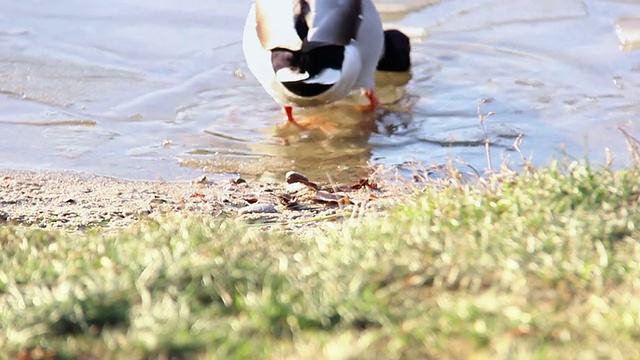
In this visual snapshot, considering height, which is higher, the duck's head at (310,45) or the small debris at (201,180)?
the duck's head at (310,45)

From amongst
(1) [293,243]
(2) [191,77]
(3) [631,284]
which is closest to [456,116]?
(2) [191,77]

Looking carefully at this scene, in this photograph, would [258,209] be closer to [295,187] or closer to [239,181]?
[295,187]

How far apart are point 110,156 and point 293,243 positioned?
3.03m

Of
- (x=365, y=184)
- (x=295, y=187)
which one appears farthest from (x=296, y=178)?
(x=365, y=184)

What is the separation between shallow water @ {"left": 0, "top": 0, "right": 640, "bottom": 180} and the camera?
246 inches

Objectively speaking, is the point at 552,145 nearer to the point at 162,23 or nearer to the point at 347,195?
the point at 347,195

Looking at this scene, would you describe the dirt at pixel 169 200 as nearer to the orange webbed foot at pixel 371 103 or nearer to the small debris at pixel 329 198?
the small debris at pixel 329 198

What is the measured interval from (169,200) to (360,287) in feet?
7.86

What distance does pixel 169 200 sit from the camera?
493 cm

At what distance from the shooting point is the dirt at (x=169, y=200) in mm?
4418

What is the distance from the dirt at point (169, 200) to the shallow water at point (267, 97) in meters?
0.47

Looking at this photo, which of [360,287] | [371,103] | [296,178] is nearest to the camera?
[360,287]

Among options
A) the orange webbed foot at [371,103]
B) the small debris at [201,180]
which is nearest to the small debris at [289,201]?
the small debris at [201,180]

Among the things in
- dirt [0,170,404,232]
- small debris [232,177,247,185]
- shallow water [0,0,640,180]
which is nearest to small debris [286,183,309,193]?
dirt [0,170,404,232]
